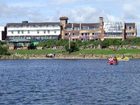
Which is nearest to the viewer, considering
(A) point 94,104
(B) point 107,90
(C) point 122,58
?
(A) point 94,104

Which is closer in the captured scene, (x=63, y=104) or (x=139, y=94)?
(x=63, y=104)

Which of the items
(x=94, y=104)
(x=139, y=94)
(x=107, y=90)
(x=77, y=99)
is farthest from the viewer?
(x=107, y=90)

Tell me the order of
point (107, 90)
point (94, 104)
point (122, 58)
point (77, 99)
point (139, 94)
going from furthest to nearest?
point (122, 58)
point (107, 90)
point (139, 94)
point (77, 99)
point (94, 104)

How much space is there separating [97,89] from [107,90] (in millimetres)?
2371

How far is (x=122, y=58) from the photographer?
196 m

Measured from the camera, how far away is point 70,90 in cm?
6412

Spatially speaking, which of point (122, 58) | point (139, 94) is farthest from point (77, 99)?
point (122, 58)

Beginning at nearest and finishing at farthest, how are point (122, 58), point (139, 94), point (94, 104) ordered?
point (94, 104) → point (139, 94) → point (122, 58)

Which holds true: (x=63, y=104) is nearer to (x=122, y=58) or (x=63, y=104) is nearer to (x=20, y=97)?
(x=20, y=97)

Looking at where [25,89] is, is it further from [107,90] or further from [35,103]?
[35,103]

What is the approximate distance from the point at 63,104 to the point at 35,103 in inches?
108

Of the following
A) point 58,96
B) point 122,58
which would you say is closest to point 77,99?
point 58,96

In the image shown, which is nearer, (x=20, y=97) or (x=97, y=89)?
(x=20, y=97)

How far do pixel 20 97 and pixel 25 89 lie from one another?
9693mm
